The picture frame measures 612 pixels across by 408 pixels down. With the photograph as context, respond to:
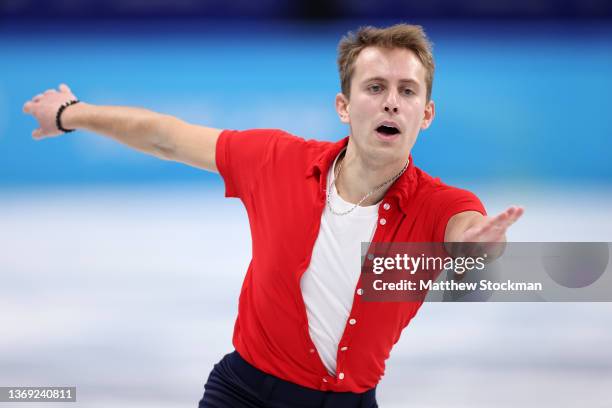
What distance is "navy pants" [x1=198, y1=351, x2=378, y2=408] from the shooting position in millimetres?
2762

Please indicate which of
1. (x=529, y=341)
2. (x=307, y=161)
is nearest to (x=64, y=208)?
(x=529, y=341)

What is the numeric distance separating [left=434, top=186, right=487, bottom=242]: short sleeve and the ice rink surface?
5.25 ft

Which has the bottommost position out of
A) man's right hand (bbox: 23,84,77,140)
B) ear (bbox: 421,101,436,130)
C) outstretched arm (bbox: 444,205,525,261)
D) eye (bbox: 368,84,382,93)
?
outstretched arm (bbox: 444,205,525,261)

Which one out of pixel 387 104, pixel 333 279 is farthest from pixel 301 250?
pixel 387 104

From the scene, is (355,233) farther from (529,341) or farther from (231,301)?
(231,301)

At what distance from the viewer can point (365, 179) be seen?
2854 millimetres

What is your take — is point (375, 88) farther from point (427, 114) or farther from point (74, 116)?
point (74, 116)

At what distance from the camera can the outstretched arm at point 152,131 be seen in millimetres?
3090

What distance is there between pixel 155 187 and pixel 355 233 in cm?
609

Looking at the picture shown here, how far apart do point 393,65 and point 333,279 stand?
742 millimetres

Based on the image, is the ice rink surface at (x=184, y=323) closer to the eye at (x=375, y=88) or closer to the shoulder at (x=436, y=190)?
the shoulder at (x=436, y=190)

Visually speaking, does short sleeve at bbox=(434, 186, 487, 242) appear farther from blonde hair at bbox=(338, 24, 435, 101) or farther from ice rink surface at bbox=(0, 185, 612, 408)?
ice rink surface at bbox=(0, 185, 612, 408)

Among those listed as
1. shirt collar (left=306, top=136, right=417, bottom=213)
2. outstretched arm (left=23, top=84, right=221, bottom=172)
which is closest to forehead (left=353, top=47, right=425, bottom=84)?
shirt collar (left=306, top=136, right=417, bottom=213)

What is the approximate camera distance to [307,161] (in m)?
2.94
